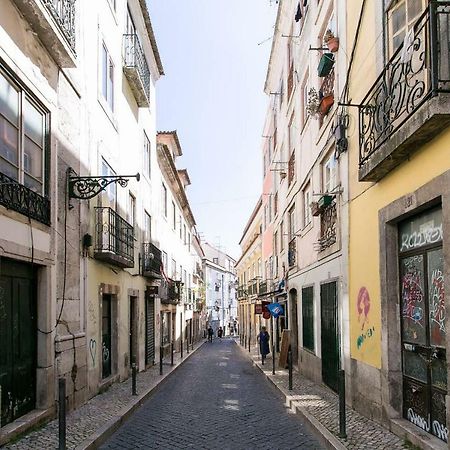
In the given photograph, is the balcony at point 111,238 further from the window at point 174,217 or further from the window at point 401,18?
the window at point 174,217

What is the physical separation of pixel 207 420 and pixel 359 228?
401 centimetres

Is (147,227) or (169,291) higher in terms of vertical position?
(147,227)

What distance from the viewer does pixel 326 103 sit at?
12.0m

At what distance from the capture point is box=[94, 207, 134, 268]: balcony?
1210 centimetres

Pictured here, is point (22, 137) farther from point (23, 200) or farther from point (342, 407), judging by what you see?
point (342, 407)

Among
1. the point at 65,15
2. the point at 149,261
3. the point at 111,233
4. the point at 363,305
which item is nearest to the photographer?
the point at 363,305

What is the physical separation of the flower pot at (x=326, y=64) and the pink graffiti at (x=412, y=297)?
227 inches

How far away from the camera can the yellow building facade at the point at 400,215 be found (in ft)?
19.7

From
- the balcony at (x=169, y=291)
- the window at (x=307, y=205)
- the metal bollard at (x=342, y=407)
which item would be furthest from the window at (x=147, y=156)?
the metal bollard at (x=342, y=407)

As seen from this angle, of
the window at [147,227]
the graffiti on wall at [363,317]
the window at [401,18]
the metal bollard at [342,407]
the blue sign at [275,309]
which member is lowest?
the metal bollard at [342,407]

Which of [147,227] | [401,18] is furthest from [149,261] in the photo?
[401,18]

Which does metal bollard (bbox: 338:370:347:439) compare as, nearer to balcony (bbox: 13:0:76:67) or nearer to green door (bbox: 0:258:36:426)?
green door (bbox: 0:258:36:426)

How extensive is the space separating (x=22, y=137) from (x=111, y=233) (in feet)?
15.4

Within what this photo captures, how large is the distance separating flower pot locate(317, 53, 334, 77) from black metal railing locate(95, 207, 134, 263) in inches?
207
